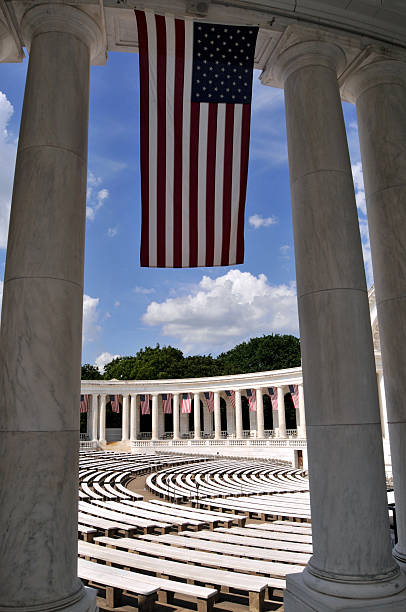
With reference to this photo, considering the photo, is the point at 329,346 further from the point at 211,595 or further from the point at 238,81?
the point at 238,81

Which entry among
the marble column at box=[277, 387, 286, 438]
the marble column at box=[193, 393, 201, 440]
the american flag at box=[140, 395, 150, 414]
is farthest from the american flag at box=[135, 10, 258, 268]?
Result: the marble column at box=[193, 393, 201, 440]

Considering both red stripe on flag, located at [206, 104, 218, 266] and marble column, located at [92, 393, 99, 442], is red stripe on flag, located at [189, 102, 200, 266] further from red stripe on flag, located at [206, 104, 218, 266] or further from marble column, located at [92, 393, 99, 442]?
marble column, located at [92, 393, 99, 442]

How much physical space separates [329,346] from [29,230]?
1346 centimetres

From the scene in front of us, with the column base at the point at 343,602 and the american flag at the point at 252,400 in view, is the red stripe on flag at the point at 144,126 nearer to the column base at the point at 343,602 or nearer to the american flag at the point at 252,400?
the column base at the point at 343,602

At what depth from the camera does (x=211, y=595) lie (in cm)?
2092

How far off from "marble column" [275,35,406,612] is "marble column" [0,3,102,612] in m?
9.54

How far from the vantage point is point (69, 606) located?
15.8m

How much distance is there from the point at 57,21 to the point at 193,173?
31.0 ft

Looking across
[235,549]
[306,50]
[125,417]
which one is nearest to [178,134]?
[306,50]

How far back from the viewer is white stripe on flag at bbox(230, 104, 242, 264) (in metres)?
25.2

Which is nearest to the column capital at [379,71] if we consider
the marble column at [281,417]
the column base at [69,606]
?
the column base at [69,606]

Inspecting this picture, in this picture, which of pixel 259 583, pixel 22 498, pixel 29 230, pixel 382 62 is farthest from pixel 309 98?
pixel 259 583

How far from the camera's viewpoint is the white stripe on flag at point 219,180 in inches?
985

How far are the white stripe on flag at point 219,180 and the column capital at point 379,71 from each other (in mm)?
8118
